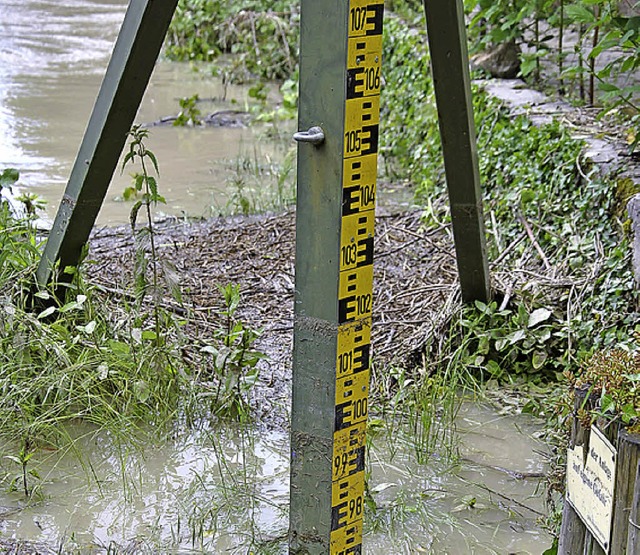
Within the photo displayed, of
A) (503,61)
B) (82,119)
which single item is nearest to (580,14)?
(503,61)

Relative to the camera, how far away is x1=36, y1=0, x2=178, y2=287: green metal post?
3328mm

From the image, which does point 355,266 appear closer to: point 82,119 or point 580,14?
point 580,14

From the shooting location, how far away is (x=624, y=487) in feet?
7.02

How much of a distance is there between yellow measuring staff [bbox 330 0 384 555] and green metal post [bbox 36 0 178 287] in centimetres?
126

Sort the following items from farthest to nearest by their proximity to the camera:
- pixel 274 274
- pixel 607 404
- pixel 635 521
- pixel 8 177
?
pixel 274 274, pixel 8 177, pixel 607 404, pixel 635 521

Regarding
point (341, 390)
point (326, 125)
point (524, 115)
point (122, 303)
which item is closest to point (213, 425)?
point (122, 303)

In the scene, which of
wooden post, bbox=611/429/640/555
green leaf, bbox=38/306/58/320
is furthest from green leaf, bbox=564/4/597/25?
wooden post, bbox=611/429/640/555

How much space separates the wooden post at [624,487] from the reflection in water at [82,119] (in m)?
4.76

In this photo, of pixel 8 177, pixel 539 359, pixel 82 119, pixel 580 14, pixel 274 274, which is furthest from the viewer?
pixel 82 119

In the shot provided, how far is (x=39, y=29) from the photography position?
13.9 m

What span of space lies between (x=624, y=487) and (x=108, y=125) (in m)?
2.31

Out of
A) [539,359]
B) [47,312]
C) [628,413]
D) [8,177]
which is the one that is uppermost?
[8,177]

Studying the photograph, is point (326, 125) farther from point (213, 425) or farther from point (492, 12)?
point (492, 12)

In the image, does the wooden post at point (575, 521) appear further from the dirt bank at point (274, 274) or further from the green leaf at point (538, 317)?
the green leaf at point (538, 317)
